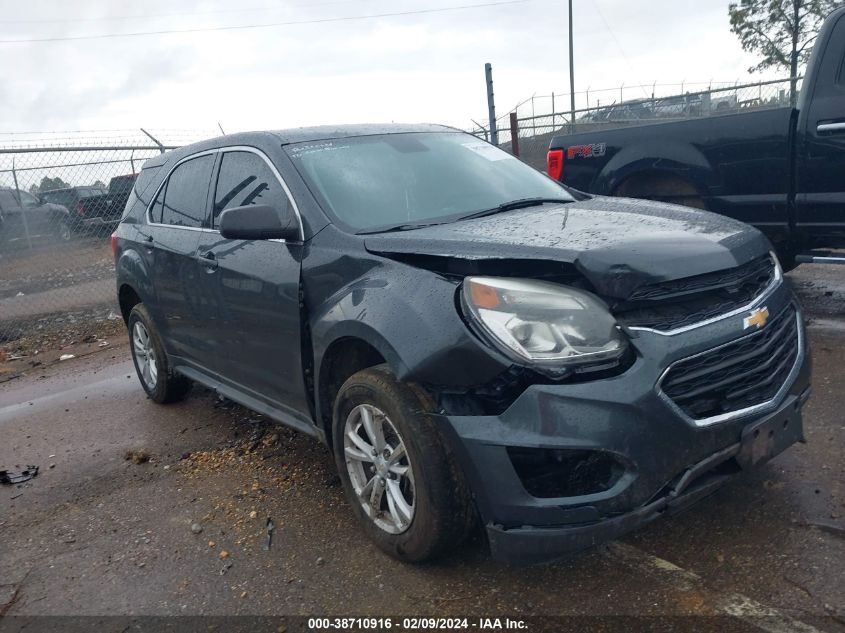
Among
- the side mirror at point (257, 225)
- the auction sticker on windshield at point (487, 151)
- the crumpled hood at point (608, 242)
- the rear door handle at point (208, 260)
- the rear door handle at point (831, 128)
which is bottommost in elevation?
the rear door handle at point (208, 260)

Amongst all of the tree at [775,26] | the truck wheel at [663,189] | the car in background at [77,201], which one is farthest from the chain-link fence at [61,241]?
the tree at [775,26]

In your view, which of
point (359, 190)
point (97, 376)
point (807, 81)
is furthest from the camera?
point (97, 376)

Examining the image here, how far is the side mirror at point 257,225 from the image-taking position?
3.39 meters

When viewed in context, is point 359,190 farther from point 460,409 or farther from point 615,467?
point 615,467

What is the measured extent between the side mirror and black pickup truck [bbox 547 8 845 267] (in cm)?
384

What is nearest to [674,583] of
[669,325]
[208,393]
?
[669,325]

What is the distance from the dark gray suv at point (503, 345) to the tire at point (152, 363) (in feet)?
5.40

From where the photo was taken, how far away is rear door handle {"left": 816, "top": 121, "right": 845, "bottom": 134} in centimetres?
527

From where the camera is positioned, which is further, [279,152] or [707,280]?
[279,152]

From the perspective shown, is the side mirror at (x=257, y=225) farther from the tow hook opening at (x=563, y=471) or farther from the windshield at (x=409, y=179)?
the tow hook opening at (x=563, y=471)

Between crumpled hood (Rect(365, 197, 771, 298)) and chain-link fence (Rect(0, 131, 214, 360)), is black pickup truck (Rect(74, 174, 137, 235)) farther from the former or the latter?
crumpled hood (Rect(365, 197, 771, 298))

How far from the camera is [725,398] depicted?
104 inches

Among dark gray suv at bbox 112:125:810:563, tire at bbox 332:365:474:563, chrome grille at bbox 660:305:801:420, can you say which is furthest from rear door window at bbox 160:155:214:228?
chrome grille at bbox 660:305:801:420

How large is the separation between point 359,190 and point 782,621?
251cm
